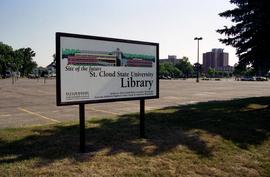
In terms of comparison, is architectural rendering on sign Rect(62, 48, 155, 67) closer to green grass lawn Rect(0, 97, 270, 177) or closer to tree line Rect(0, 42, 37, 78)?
green grass lawn Rect(0, 97, 270, 177)

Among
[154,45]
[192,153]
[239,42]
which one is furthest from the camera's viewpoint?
[239,42]

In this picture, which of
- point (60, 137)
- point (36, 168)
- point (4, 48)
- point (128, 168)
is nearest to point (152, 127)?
point (60, 137)

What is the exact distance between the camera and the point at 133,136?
7.07m

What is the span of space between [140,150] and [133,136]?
1.09 metres

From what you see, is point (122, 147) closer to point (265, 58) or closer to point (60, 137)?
point (60, 137)

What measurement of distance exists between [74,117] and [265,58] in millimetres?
7586

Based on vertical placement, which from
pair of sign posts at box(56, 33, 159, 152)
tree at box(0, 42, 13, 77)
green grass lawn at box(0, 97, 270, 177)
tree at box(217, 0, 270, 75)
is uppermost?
tree at box(0, 42, 13, 77)

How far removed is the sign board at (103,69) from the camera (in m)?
5.45

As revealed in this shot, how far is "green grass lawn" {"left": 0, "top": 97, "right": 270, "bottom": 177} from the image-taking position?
4992mm

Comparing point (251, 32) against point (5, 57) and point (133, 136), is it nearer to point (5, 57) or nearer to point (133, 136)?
point (133, 136)

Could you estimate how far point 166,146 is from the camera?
6309mm

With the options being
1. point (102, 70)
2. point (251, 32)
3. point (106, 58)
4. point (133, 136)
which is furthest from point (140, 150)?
point (251, 32)

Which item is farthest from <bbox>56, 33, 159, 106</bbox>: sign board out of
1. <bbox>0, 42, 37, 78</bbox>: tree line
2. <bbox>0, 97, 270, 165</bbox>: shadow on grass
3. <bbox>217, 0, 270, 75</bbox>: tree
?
<bbox>0, 42, 37, 78</bbox>: tree line

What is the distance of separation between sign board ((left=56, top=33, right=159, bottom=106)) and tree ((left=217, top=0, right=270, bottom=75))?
6.25 m
